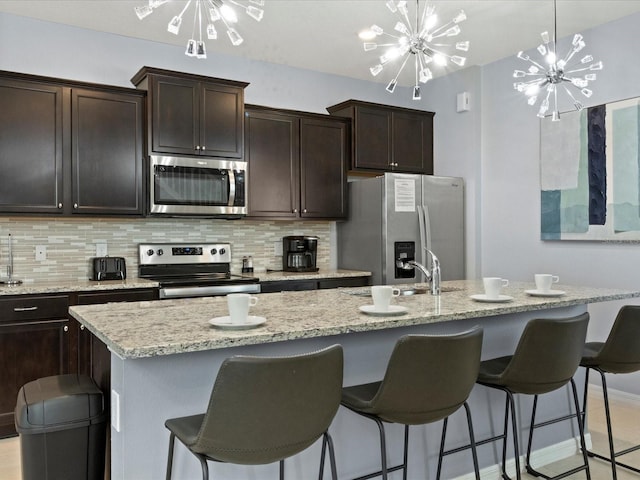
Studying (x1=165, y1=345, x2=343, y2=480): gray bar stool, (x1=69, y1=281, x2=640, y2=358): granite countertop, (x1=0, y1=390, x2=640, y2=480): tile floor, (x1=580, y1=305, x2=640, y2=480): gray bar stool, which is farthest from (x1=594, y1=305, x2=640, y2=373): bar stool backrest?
(x1=165, y1=345, x2=343, y2=480): gray bar stool

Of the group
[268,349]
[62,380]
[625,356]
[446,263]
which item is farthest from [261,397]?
[446,263]

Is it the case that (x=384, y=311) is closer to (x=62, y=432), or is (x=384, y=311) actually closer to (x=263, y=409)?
A: (x=263, y=409)

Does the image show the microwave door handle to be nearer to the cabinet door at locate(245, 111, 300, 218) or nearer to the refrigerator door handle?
the cabinet door at locate(245, 111, 300, 218)

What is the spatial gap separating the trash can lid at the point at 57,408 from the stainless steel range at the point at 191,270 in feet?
6.02

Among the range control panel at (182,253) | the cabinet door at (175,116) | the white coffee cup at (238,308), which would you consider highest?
the cabinet door at (175,116)

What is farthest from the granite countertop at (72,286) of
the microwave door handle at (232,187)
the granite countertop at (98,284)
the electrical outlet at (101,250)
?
the microwave door handle at (232,187)

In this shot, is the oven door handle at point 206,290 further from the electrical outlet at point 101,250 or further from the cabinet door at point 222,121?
the cabinet door at point 222,121

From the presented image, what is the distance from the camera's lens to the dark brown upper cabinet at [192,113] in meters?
4.02

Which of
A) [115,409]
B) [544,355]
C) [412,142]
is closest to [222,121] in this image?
[412,142]

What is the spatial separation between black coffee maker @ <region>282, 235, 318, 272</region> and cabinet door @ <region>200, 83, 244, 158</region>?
930 millimetres

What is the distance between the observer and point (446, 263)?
5117 millimetres

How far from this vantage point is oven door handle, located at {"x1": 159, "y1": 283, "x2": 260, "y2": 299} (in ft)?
12.7

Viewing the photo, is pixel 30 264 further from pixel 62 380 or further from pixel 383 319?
pixel 383 319

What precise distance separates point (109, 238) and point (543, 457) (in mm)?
3326
